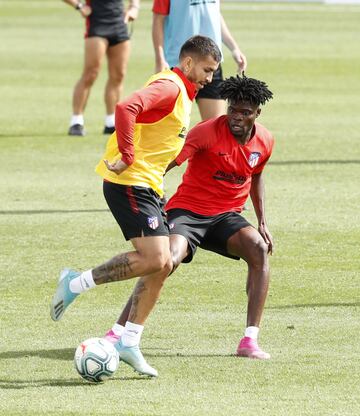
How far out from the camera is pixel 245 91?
8.76 meters

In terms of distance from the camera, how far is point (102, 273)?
318 inches

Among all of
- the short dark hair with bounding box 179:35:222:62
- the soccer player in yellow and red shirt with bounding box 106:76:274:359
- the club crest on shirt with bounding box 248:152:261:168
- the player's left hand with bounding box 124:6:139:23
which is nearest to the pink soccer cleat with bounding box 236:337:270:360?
the soccer player in yellow and red shirt with bounding box 106:76:274:359

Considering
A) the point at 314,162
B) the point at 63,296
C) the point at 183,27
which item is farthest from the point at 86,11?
the point at 63,296

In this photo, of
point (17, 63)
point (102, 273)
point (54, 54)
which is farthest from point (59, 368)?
point (54, 54)

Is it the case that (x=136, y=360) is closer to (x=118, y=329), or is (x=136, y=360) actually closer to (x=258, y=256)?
(x=118, y=329)

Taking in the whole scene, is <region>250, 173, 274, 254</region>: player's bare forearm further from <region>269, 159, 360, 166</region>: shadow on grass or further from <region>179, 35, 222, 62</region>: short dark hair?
<region>269, 159, 360, 166</region>: shadow on grass

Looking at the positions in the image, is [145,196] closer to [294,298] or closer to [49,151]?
[294,298]

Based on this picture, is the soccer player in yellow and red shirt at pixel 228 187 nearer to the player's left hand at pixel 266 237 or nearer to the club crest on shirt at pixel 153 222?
the player's left hand at pixel 266 237

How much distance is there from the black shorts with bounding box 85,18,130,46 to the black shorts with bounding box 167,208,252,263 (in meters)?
9.50

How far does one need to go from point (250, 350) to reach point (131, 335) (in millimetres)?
774

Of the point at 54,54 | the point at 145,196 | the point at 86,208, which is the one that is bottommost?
the point at 54,54

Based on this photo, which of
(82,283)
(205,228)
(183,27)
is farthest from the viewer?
(183,27)

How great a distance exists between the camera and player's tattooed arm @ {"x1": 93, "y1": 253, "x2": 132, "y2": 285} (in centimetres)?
800

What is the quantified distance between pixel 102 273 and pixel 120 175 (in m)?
0.58
